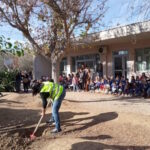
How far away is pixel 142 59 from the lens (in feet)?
59.9

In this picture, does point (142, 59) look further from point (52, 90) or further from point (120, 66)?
point (52, 90)

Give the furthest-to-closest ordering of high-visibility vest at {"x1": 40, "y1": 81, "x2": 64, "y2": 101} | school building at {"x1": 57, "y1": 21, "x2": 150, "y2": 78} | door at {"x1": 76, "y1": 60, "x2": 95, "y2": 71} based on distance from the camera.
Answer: door at {"x1": 76, "y1": 60, "x2": 95, "y2": 71}, school building at {"x1": 57, "y1": 21, "x2": 150, "y2": 78}, high-visibility vest at {"x1": 40, "y1": 81, "x2": 64, "y2": 101}

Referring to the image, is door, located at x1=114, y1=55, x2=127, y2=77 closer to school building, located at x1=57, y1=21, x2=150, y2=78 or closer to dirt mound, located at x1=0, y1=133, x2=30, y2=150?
school building, located at x1=57, y1=21, x2=150, y2=78

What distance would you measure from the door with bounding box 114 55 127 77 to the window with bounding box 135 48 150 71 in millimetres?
1069

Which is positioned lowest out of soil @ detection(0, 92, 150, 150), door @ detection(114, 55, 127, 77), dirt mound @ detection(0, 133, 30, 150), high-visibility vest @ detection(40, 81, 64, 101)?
dirt mound @ detection(0, 133, 30, 150)

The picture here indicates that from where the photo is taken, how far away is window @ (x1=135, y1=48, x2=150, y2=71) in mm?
17945

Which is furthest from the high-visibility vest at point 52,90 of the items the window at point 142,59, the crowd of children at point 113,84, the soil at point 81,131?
the window at point 142,59

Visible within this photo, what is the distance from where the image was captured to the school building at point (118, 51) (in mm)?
16516

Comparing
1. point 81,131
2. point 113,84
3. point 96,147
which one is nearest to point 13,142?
point 81,131

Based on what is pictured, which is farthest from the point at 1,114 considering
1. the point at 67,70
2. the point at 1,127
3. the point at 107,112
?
the point at 67,70

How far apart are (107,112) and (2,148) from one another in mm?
3811

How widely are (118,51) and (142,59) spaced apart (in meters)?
2.09

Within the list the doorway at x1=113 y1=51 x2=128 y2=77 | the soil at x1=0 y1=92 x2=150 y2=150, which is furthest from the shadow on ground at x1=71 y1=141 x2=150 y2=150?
the doorway at x1=113 y1=51 x2=128 y2=77

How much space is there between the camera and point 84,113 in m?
10.2
